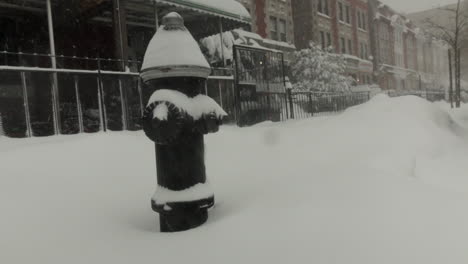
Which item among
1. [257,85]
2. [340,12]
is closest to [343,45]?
[340,12]

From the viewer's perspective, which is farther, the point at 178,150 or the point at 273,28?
the point at 273,28

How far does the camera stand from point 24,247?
2.48m

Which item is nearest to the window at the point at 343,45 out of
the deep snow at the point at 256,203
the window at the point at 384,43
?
the window at the point at 384,43

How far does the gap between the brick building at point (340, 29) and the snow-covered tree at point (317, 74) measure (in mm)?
4037

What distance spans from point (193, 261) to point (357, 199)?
126 centimetres

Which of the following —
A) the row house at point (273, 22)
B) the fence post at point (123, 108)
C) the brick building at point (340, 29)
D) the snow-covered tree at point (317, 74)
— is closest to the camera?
the fence post at point (123, 108)

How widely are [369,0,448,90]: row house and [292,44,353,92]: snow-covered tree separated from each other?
37.3ft

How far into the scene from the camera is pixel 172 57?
2.87 meters

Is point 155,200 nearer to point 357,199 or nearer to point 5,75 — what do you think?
point 357,199

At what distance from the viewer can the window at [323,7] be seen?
27.9 m

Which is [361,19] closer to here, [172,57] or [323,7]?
[323,7]

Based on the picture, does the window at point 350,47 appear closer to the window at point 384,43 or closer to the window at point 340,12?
the window at point 340,12

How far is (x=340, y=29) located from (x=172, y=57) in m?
29.5

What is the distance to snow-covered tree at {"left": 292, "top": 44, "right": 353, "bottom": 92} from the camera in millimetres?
19953
